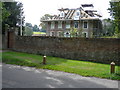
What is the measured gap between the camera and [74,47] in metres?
15.3

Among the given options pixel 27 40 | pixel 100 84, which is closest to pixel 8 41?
pixel 27 40

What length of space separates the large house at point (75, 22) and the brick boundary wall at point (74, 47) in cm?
1566

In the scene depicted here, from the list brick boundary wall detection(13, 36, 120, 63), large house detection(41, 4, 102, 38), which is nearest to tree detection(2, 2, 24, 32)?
brick boundary wall detection(13, 36, 120, 63)

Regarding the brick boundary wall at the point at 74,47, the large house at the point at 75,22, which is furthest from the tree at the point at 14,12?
the large house at the point at 75,22

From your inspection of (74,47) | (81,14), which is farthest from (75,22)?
(74,47)

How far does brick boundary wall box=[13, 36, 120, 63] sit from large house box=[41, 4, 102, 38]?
1566 centimetres

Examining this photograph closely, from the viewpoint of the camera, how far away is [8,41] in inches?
799

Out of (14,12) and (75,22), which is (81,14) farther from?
(14,12)

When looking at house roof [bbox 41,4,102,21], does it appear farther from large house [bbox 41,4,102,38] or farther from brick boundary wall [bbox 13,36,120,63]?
brick boundary wall [bbox 13,36,120,63]

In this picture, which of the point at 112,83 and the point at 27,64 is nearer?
the point at 112,83

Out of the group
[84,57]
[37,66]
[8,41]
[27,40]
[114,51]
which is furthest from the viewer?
[8,41]

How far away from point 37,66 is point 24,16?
20.1m

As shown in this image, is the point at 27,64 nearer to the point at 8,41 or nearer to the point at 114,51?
the point at 114,51

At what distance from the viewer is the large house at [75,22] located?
33.3m
